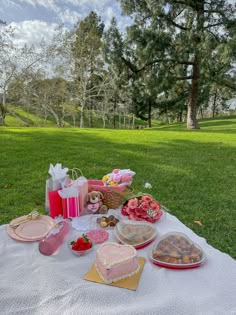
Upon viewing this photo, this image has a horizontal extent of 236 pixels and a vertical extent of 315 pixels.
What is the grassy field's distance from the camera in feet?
7.99

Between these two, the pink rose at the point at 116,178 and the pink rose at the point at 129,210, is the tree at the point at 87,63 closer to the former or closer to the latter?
the pink rose at the point at 116,178

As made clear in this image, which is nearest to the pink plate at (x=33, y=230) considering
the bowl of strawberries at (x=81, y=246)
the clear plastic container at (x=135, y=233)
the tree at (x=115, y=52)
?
the bowl of strawberries at (x=81, y=246)

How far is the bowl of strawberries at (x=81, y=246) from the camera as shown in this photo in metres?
1.19

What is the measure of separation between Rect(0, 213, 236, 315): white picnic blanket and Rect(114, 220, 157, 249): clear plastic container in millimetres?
100

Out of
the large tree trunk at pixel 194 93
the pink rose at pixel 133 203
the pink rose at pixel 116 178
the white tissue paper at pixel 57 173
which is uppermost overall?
the large tree trunk at pixel 194 93

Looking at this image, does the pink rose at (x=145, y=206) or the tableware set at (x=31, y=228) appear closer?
the tableware set at (x=31, y=228)

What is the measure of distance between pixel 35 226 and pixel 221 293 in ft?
3.32

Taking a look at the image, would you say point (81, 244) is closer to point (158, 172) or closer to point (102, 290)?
point (102, 290)

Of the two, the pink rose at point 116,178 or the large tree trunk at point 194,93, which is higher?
the large tree trunk at point 194,93

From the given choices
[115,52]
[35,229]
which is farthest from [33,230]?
[115,52]

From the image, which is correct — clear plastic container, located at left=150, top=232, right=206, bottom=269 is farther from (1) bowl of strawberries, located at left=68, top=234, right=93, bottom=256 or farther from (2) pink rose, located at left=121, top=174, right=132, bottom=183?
(2) pink rose, located at left=121, top=174, right=132, bottom=183

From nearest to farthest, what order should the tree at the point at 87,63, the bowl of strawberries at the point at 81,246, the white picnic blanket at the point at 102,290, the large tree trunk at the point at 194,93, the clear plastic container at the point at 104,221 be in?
1. the white picnic blanket at the point at 102,290
2. the bowl of strawberries at the point at 81,246
3. the clear plastic container at the point at 104,221
4. the large tree trunk at the point at 194,93
5. the tree at the point at 87,63

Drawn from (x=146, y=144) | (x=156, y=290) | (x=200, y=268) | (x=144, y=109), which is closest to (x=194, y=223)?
(x=200, y=268)

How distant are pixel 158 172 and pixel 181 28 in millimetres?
8363
